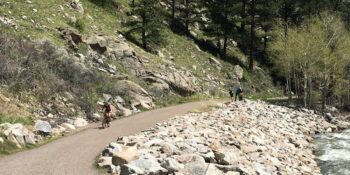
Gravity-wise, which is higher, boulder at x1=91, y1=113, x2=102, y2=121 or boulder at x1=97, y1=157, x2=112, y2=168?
boulder at x1=91, y1=113, x2=102, y2=121

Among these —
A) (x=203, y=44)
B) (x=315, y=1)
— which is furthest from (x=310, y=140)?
(x=315, y=1)

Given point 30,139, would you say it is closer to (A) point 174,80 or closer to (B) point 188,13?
(A) point 174,80

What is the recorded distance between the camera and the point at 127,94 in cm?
3838

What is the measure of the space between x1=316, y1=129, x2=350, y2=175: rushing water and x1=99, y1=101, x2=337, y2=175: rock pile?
0.71 m

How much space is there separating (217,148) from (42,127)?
1057 centimetres

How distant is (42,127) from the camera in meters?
26.0

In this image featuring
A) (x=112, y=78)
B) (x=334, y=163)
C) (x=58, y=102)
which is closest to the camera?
(x=334, y=163)

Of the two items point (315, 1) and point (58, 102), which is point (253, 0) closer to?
point (315, 1)

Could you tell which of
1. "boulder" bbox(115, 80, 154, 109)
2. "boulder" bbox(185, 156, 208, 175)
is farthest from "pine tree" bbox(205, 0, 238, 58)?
"boulder" bbox(185, 156, 208, 175)

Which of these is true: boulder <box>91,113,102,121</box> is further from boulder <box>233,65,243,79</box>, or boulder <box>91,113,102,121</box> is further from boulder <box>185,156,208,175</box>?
boulder <box>233,65,243,79</box>

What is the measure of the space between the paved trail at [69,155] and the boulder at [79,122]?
3.12 ft

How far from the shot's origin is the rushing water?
2630cm

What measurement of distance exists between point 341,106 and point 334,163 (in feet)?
104

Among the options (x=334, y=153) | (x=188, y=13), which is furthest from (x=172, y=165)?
(x=188, y=13)
